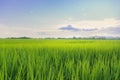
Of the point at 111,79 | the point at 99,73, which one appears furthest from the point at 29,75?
the point at 111,79

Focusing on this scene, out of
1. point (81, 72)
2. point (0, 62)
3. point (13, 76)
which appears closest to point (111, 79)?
point (81, 72)

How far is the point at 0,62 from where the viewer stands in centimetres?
266

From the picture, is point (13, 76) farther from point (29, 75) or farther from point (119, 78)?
point (119, 78)

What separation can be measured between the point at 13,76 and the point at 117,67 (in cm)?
103

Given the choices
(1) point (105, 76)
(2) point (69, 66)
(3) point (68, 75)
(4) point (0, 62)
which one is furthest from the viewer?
(4) point (0, 62)

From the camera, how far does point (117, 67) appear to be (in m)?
2.30

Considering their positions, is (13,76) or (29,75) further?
(13,76)

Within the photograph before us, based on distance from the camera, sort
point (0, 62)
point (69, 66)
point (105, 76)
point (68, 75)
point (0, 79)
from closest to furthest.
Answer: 1. point (0, 79)
2. point (105, 76)
3. point (68, 75)
4. point (69, 66)
5. point (0, 62)

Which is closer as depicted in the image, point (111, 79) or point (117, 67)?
point (111, 79)

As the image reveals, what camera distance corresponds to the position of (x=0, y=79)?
Result: 5.82 feet

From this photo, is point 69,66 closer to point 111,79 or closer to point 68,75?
point 68,75

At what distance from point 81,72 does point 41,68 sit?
38 cm

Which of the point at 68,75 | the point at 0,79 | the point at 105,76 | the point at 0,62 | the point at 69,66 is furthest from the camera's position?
the point at 0,62

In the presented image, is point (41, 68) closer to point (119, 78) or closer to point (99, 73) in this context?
point (99, 73)
